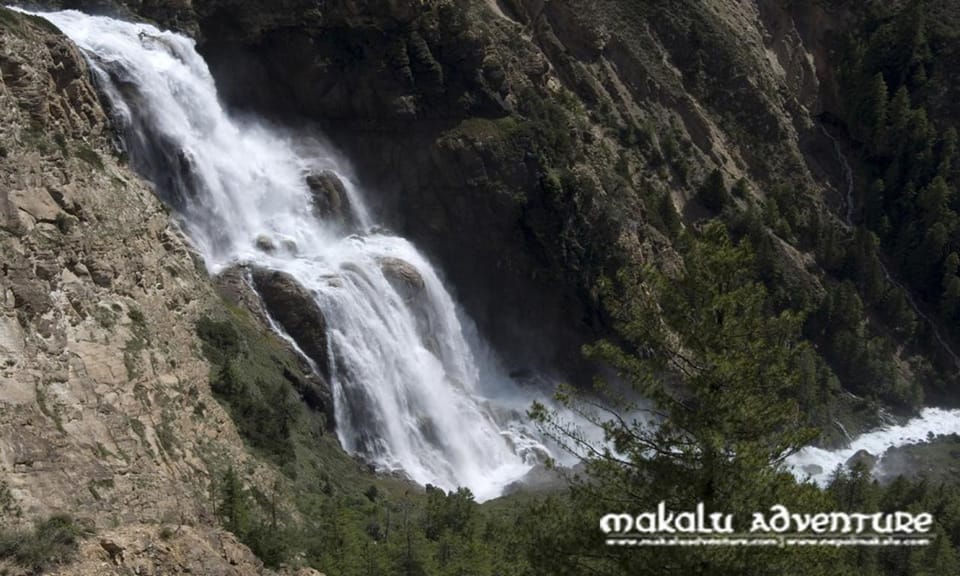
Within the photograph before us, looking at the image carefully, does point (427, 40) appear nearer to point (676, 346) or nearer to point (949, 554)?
point (949, 554)

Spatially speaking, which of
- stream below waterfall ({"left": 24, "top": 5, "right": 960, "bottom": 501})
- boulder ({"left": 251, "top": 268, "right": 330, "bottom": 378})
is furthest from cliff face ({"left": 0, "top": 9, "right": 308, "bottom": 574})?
stream below waterfall ({"left": 24, "top": 5, "right": 960, "bottom": 501})

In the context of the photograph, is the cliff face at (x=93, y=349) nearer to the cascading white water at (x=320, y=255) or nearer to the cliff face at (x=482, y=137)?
the cascading white water at (x=320, y=255)

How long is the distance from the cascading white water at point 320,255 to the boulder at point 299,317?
52 centimetres

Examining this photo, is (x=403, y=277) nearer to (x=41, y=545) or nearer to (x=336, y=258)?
(x=336, y=258)

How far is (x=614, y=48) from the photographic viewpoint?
69.8m

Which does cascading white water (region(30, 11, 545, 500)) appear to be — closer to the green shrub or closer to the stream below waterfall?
the stream below waterfall

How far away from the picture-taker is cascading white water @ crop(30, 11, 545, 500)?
4250 cm

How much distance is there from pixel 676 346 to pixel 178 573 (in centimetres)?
1104

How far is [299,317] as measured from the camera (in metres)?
42.2

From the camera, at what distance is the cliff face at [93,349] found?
2180 cm

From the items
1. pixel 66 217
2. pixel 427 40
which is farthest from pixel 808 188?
pixel 66 217

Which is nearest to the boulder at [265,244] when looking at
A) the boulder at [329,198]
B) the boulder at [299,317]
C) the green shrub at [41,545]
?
the boulder at [299,317]

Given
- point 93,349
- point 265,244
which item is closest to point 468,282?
point 265,244

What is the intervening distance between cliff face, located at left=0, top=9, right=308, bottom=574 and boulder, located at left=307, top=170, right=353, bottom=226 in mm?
15029
